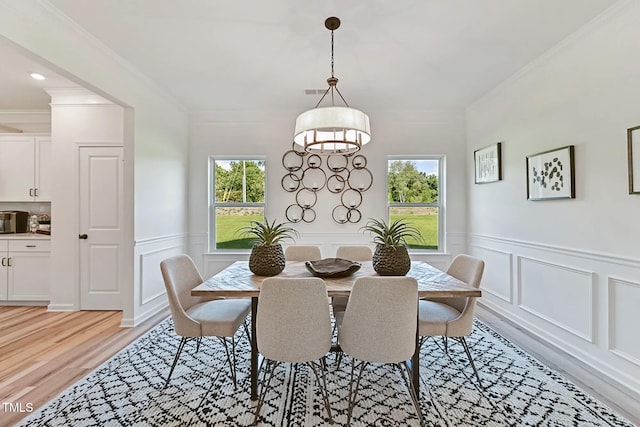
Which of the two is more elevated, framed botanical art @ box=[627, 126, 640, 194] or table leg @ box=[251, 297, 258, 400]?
framed botanical art @ box=[627, 126, 640, 194]

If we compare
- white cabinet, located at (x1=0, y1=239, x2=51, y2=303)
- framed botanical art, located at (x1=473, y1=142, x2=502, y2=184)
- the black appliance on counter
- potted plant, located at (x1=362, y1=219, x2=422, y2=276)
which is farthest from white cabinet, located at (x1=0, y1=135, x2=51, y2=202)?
→ framed botanical art, located at (x1=473, y1=142, x2=502, y2=184)

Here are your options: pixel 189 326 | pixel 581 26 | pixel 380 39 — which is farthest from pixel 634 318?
pixel 189 326

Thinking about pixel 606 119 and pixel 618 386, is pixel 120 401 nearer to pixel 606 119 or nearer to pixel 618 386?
pixel 618 386

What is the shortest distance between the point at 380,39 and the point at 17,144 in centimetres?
469

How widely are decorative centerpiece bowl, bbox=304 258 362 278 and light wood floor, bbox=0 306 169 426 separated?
1914 mm

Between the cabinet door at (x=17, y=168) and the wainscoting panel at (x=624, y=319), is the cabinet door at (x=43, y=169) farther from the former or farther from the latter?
the wainscoting panel at (x=624, y=319)

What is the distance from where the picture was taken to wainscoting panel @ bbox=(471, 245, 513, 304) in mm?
3350

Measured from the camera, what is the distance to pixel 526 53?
9.07 ft

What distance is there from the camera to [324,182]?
436 centimetres

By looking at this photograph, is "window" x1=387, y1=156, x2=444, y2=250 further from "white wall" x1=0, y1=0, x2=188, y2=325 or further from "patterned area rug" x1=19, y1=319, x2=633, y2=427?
"white wall" x1=0, y1=0, x2=188, y2=325

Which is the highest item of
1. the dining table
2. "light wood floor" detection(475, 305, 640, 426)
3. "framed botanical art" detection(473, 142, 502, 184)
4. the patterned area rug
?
"framed botanical art" detection(473, 142, 502, 184)

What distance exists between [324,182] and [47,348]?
3443 millimetres

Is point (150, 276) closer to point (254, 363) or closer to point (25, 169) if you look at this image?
point (254, 363)

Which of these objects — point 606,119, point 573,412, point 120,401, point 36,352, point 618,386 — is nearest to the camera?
point 573,412
